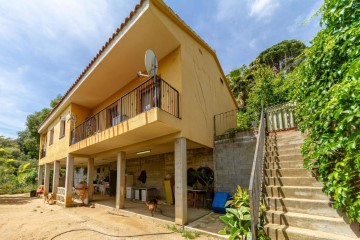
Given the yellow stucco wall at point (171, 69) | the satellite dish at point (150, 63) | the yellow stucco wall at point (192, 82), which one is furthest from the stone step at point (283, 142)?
the satellite dish at point (150, 63)

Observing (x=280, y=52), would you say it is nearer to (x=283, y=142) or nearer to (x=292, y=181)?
(x=283, y=142)

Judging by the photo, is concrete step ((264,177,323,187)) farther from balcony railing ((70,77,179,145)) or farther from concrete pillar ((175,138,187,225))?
balcony railing ((70,77,179,145))

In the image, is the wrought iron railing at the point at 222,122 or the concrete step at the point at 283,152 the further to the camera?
the wrought iron railing at the point at 222,122

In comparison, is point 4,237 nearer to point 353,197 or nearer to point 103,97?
point 103,97

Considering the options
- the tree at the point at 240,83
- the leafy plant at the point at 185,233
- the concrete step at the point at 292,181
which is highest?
the tree at the point at 240,83

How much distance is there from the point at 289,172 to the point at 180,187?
342 centimetres

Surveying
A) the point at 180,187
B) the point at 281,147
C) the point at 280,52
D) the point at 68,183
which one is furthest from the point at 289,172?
the point at 280,52

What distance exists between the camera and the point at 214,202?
852 centimetres

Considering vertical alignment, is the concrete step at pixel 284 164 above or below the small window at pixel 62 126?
below

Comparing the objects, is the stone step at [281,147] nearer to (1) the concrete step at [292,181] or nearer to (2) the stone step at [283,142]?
(2) the stone step at [283,142]

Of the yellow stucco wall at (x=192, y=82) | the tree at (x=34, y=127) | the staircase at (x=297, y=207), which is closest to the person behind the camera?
the staircase at (x=297, y=207)

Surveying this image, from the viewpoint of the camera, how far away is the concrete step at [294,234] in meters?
3.69

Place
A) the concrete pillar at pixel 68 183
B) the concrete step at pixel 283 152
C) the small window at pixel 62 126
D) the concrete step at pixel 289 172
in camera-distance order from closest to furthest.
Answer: the concrete step at pixel 289 172 < the concrete step at pixel 283 152 < the concrete pillar at pixel 68 183 < the small window at pixel 62 126

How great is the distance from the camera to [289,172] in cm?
556
